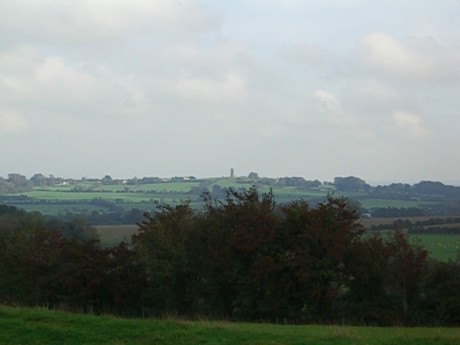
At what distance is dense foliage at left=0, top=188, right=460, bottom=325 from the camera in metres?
25.6

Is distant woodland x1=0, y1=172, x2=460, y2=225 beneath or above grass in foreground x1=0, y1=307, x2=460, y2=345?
above

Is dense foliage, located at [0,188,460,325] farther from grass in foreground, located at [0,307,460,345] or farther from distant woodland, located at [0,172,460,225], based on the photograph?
distant woodland, located at [0,172,460,225]

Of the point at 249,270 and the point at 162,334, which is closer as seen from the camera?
the point at 162,334

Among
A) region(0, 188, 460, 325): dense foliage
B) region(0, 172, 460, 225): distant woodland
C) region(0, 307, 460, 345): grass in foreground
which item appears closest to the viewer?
region(0, 307, 460, 345): grass in foreground

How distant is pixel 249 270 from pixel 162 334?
1033cm

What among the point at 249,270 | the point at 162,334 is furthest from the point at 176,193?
the point at 162,334

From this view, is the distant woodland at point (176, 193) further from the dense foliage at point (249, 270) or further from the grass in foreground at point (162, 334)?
the grass in foreground at point (162, 334)

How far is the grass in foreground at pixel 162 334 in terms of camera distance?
52.6ft

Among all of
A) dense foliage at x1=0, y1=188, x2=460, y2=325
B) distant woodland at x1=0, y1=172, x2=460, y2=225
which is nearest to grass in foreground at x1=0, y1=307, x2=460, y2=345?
dense foliage at x1=0, y1=188, x2=460, y2=325

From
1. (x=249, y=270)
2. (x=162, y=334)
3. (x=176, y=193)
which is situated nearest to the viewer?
(x=162, y=334)

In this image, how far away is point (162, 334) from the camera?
54.9ft

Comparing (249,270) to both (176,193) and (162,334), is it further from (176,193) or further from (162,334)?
(176,193)

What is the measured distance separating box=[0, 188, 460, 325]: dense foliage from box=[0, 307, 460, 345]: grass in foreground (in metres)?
7.54

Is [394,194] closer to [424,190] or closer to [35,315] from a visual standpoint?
[424,190]
